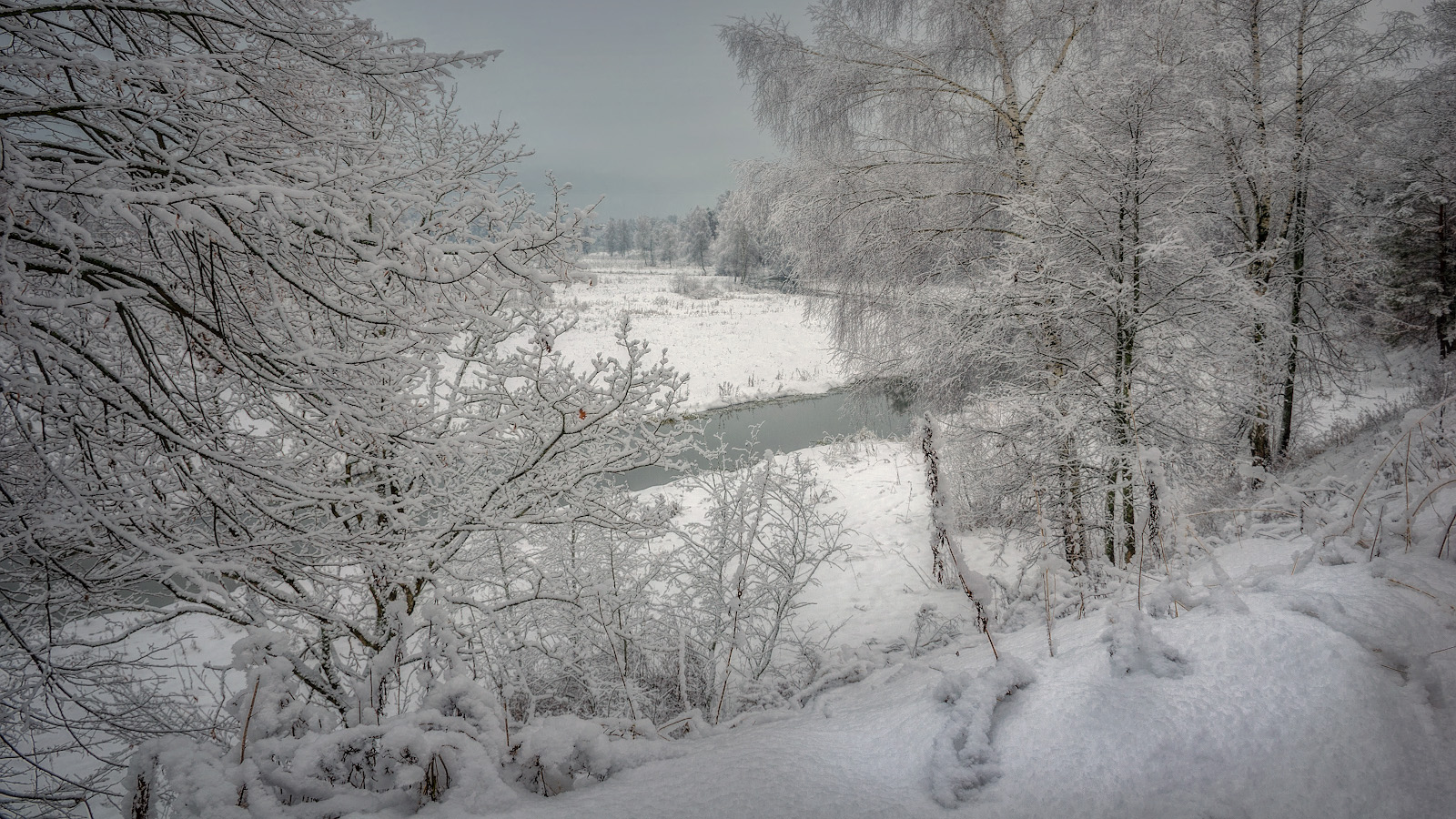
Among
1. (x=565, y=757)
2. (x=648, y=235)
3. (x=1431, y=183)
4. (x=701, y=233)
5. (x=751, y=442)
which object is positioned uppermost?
(x=648, y=235)

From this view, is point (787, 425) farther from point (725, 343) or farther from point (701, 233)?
point (701, 233)

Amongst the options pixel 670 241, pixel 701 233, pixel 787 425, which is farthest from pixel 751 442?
pixel 670 241

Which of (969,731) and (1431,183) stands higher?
(1431,183)

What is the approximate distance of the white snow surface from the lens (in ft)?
2.91

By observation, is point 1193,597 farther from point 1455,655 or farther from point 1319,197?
point 1319,197

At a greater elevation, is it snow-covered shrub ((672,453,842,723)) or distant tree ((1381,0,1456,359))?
distant tree ((1381,0,1456,359))

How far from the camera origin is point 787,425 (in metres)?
14.7

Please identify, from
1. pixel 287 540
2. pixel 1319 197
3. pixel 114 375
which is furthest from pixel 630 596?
pixel 1319 197

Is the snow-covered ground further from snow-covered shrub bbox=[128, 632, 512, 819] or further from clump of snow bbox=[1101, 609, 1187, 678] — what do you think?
snow-covered shrub bbox=[128, 632, 512, 819]

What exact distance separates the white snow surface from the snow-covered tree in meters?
0.70

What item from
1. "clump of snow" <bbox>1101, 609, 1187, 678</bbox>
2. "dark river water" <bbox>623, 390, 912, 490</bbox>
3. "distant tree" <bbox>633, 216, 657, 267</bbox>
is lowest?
"dark river water" <bbox>623, 390, 912, 490</bbox>

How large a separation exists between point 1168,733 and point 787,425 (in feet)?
44.9

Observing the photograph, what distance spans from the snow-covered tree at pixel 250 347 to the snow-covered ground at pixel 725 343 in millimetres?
6020

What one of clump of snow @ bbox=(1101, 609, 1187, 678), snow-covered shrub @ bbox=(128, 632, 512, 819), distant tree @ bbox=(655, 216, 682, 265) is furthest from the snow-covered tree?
distant tree @ bbox=(655, 216, 682, 265)
